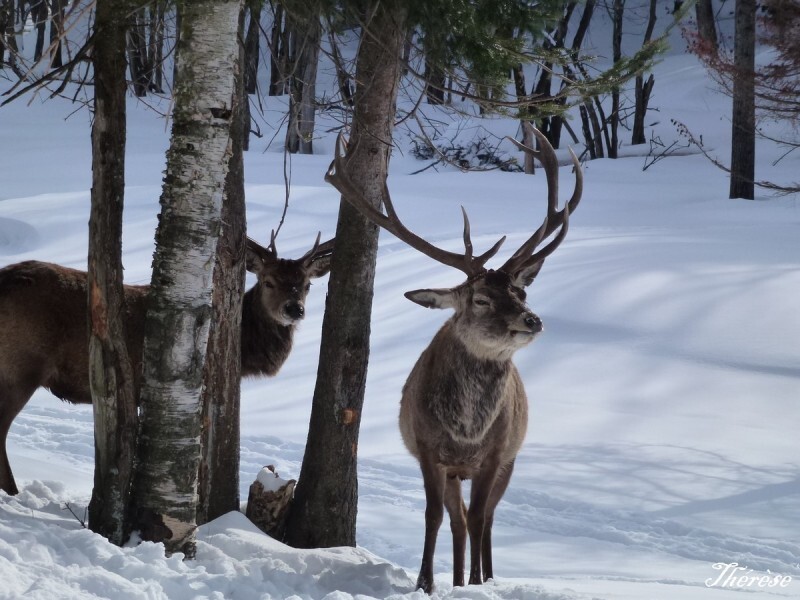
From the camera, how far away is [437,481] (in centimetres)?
544

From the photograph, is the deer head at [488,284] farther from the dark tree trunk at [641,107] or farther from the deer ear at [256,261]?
the dark tree trunk at [641,107]

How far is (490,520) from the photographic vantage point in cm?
579

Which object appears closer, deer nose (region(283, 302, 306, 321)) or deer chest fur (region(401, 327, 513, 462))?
deer chest fur (region(401, 327, 513, 462))

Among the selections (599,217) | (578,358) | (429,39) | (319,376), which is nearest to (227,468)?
(319,376)

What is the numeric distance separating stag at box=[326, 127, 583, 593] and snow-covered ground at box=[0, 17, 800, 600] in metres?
0.39

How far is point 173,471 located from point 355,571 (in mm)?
1145

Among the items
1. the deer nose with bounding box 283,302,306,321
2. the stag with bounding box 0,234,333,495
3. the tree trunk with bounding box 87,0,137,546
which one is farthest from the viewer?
the deer nose with bounding box 283,302,306,321

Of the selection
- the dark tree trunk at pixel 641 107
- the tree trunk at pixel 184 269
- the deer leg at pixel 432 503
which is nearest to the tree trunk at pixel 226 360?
the tree trunk at pixel 184 269

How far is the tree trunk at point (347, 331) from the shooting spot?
5781 mm

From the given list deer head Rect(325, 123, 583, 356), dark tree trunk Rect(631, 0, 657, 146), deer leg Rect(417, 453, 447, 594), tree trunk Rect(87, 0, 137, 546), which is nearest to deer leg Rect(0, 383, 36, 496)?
tree trunk Rect(87, 0, 137, 546)

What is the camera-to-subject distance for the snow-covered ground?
15.7 feet

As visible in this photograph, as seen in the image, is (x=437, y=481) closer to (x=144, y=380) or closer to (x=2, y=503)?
(x=144, y=380)

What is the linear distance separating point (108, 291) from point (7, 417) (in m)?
1.87

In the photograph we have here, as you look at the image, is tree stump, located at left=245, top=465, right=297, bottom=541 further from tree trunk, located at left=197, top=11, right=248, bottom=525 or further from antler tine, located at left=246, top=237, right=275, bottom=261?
antler tine, located at left=246, top=237, right=275, bottom=261
